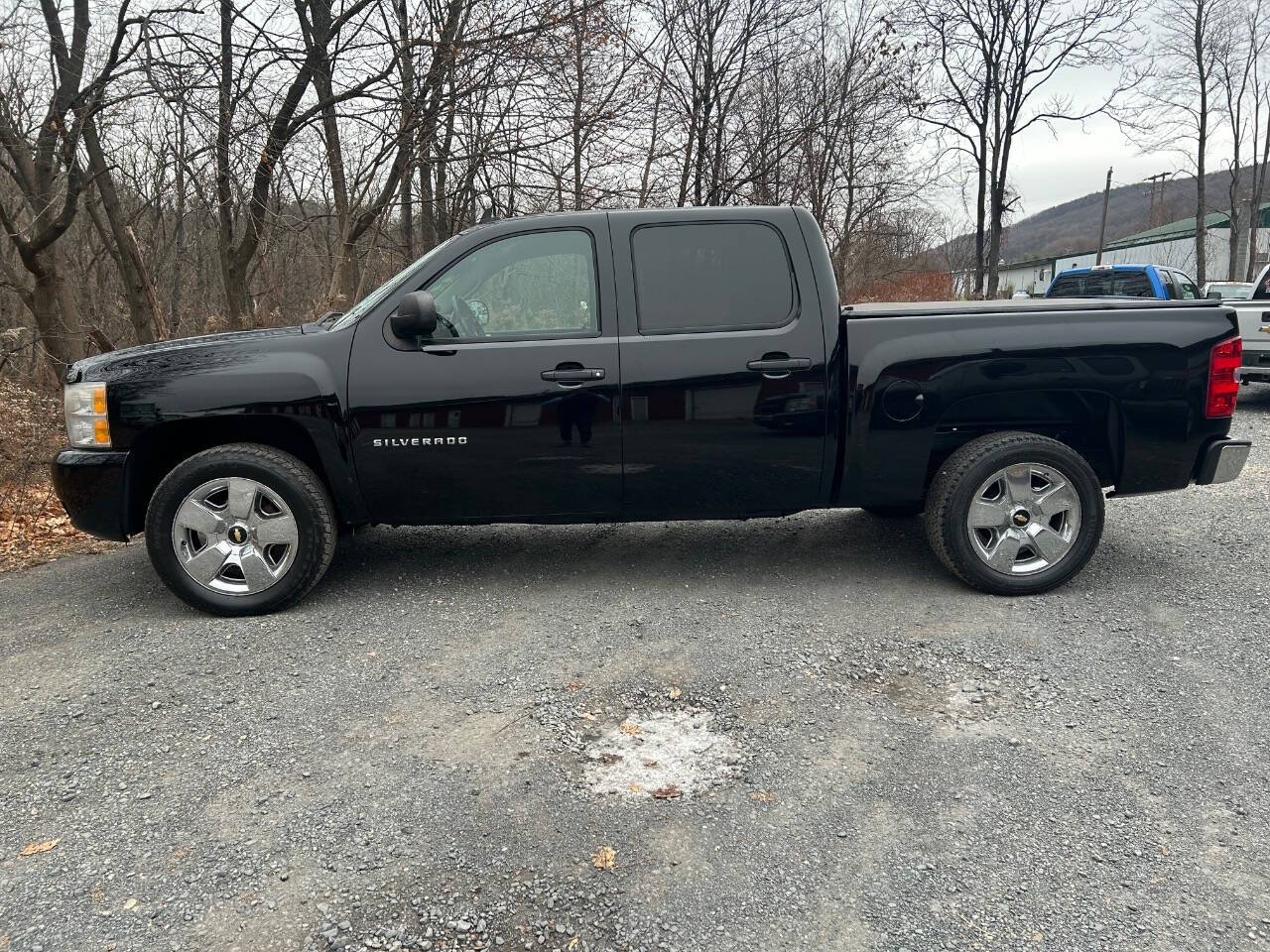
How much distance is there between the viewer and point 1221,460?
171 inches

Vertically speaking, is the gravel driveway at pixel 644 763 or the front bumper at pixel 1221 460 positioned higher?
the front bumper at pixel 1221 460

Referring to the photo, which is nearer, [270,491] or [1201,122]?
[270,491]

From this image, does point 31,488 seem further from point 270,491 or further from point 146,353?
point 270,491

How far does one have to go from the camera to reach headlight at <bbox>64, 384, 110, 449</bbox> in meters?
4.12

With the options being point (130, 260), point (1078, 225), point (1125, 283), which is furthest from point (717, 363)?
point (1078, 225)

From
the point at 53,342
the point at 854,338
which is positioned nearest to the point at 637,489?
the point at 854,338

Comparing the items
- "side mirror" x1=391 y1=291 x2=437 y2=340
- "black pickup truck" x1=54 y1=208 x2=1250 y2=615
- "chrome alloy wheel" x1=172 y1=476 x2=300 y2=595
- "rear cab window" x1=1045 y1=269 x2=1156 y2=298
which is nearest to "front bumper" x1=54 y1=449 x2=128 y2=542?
"black pickup truck" x1=54 y1=208 x2=1250 y2=615

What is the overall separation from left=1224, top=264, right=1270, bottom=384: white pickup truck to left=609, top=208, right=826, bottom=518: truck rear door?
939cm

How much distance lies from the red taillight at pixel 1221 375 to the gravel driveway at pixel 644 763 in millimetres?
979

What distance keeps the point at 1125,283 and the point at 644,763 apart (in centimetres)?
1278

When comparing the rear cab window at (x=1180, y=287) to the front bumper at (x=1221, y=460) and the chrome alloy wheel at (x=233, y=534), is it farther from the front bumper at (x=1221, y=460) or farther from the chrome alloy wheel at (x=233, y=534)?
the chrome alloy wheel at (x=233, y=534)

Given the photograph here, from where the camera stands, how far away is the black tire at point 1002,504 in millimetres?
4289

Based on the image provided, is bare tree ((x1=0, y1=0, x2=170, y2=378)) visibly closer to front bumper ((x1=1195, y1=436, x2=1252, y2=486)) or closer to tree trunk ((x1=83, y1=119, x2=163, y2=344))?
tree trunk ((x1=83, y1=119, x2=163, y2=344))

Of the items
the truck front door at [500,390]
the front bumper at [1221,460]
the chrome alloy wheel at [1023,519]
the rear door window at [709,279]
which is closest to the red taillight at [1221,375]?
the front bumper at [1221,460]
